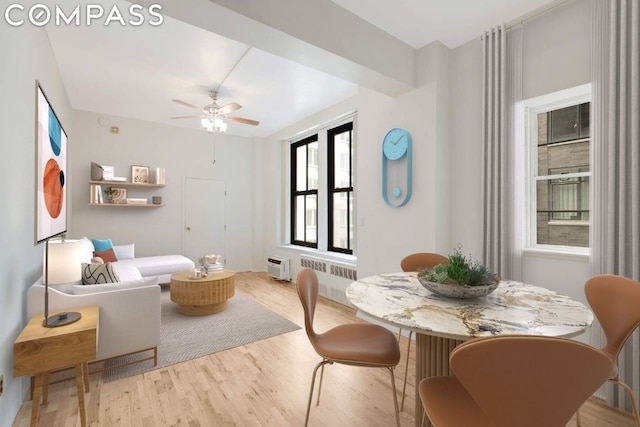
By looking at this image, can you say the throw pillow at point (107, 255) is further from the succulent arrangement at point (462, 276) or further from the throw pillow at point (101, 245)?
the succulent arrangement at point (462, 276)

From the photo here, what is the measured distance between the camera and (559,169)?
2.39 metres

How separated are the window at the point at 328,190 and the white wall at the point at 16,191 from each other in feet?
11.6

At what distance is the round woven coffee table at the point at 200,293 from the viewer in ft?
11.5

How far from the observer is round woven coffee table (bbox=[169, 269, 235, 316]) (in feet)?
11.5

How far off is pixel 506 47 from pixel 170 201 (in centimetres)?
568

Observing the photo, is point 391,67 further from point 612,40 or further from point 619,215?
point 619,215

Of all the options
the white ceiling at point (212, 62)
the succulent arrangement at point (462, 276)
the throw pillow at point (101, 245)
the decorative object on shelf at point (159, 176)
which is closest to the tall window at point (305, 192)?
the white ceiling at point (212, 62)

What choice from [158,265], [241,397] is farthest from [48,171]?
[241,397]

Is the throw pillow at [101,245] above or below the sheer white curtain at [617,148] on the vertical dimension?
below

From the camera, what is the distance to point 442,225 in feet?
9.30

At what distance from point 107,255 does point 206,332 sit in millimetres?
2432

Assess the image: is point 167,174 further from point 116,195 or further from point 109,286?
point 109,286

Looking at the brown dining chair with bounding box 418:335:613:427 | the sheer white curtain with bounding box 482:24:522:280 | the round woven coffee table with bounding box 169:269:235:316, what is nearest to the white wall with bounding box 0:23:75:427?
the round woven coffee table with bounding box 169:269:235:316

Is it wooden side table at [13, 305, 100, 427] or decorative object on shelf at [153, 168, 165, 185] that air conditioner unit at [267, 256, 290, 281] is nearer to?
decorative object on shelf at [153, 168, 165, 185]
